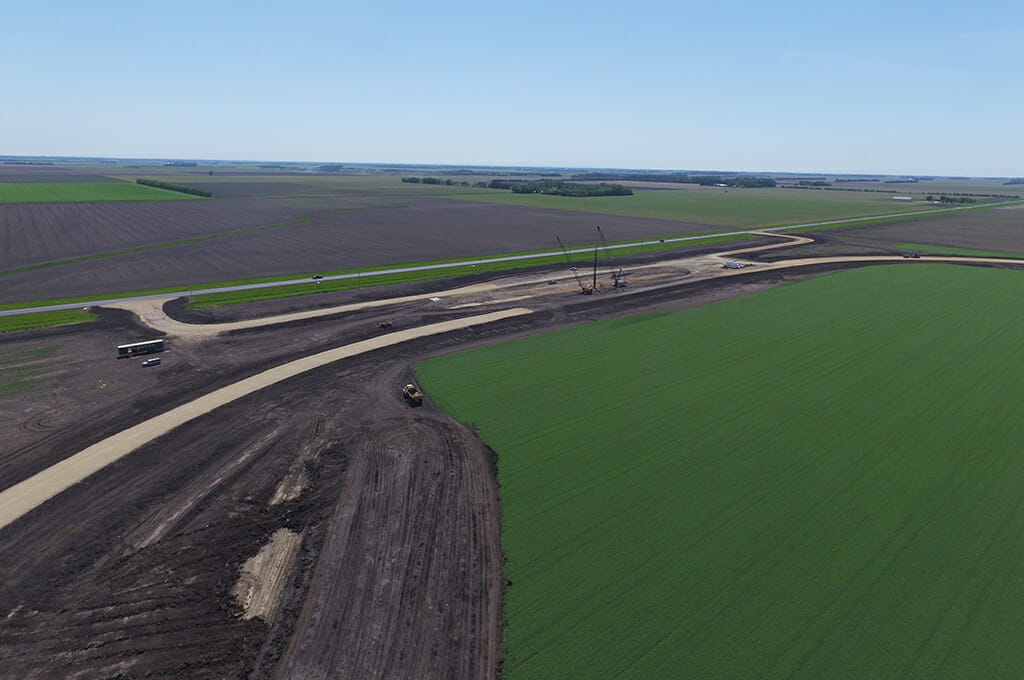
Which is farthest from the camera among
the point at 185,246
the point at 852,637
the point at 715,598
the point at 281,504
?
the point at 185,246

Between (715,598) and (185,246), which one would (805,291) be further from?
(185,246)

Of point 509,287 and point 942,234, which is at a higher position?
point 942,234

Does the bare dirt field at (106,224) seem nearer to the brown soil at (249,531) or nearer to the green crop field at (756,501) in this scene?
the brown soil at (249,531)

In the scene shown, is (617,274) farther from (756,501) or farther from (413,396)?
(756,501)

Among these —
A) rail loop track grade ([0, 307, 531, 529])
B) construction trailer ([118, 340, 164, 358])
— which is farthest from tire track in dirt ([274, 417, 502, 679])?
construction trailer ([118, 340, 164, 358])

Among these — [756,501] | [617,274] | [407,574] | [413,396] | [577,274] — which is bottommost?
Answer: [407,574]

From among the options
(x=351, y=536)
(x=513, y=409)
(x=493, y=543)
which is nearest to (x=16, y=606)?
(x=351, y=536)

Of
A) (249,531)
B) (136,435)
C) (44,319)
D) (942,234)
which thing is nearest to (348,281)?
(44,319)
